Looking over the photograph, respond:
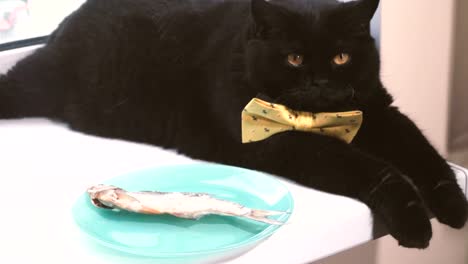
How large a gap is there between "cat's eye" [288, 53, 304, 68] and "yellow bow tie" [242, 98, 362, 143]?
0.23 feet

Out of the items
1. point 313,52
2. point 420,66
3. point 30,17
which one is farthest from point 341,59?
point 30,17

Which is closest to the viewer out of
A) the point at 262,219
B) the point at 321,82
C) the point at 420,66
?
the point at 262,219

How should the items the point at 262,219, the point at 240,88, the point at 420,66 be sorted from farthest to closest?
1. the point at 420,66
2. the point at 240,88
3. the point at 262,219

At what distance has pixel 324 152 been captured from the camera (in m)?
0.89

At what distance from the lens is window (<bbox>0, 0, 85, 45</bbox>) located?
1.46 metres

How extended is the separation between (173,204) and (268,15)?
338 millimetres

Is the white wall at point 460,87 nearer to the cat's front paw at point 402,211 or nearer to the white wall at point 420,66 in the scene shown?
the white wall at point 420,66

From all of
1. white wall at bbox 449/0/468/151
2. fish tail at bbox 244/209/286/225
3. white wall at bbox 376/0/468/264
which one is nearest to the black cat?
fish tail at bbox 244/209/286/225

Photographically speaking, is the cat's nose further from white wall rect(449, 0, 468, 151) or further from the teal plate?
white wall rect(449, 0, 468, 151)

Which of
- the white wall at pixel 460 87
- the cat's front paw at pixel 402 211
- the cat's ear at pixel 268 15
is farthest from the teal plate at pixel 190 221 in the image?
the white wall at pixel 460 87

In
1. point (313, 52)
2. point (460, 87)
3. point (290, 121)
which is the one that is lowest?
point (460, 87)

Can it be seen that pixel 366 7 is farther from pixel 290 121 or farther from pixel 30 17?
pixel 30 17

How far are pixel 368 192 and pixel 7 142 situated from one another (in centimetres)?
73

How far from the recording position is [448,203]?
0.83 meters
